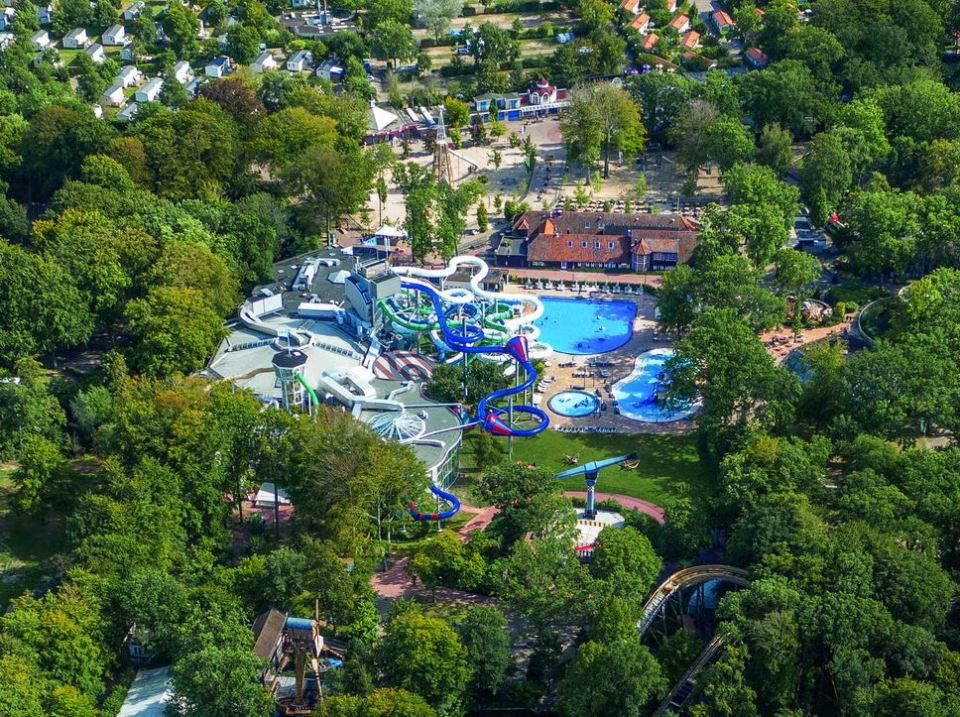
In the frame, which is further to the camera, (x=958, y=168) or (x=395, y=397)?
(x=958, y=168)

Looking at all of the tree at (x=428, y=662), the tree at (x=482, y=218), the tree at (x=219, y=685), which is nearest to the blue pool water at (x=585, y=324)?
the tree at (x=482, y=218)

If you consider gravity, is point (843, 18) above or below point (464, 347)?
above

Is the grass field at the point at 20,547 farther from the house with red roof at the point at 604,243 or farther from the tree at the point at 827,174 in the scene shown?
the tree at the point at 827,174

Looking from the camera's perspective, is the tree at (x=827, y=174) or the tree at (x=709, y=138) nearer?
the tree at (x=827, y=174)

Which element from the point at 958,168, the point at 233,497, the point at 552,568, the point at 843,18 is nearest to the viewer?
the point at 552,568

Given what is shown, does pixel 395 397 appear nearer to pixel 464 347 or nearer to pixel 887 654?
pixel 464 347

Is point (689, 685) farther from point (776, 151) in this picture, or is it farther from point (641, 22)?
point (641, 22)

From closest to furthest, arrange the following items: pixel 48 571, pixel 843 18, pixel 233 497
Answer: pixel 48 571, pixel 233 497, pixel 843 18

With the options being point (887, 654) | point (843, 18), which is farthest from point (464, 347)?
point (843, 18)
